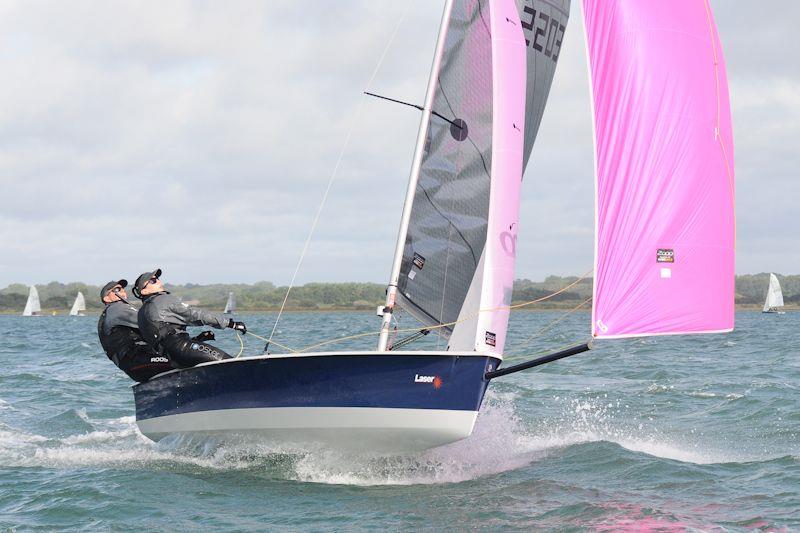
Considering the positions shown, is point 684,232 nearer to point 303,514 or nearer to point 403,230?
point 403,230

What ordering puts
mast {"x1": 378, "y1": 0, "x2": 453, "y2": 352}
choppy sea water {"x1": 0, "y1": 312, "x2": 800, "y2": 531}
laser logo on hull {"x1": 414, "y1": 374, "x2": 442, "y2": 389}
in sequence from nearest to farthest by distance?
choppy sea water {"x1": 0, "y1": 312, "x2": 800, "y2": 531}
laser logo on hull {"x1": 414, "y1": 374, "x2": 442, "y2": 389}
mast {"x1": 378, "y1": 0, "x2": 453, "y2": 352}

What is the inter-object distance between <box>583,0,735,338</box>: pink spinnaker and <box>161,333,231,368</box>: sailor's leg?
13.4ft

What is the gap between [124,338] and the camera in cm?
1018

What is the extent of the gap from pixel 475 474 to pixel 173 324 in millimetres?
3513

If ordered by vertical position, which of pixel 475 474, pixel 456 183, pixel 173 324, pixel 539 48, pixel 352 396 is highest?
pixel 539 48

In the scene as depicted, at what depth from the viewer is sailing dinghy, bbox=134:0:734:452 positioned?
24.0ft

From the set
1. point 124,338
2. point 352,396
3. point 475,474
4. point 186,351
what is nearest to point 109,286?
point 124,338

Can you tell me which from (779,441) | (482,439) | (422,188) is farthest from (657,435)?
(422,188)

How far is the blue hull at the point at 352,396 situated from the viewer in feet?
26.6

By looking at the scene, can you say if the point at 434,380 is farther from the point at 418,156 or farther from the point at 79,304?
the point at 79,304

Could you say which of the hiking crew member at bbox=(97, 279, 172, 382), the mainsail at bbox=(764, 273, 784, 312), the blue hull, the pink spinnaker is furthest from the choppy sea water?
the mainsail at bbox=(764, 273, 784, 312)

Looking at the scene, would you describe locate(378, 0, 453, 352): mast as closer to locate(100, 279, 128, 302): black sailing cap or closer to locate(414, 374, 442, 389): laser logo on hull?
locate(414, 374, 442, 389): laser logo on hull

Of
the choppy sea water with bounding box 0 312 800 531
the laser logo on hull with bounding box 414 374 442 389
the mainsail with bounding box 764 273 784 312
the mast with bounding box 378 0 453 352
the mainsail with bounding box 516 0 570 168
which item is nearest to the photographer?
the choppy sea water with bounding box 0 312 800 531

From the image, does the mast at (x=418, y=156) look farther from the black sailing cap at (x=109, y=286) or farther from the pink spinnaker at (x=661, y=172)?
the black sailing cap at (x=109, y=286)
